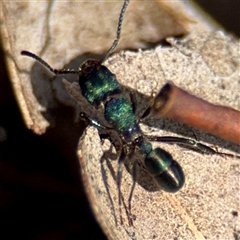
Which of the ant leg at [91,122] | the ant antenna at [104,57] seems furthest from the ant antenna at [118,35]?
the ant leg at [91,122]

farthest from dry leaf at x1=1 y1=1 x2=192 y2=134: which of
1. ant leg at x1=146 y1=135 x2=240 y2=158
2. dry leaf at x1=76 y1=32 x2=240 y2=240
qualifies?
ant leg at x1=146 y1=135 x2=240 y2=158

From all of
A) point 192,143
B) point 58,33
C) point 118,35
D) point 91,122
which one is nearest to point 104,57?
point 118,35

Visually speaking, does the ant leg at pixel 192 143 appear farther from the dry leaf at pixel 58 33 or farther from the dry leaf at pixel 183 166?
the dry leaf at pixel 58 33

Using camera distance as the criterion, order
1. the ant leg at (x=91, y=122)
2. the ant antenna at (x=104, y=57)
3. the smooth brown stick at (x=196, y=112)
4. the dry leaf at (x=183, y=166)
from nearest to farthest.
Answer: the smooth brown stick at (x=196, y=112)
the dry leaf at (x=183, y=166)
the ant leg at (x=91, y=122)
the ant antenna at (x=104, y=57)

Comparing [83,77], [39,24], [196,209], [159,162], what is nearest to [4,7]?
[39,24]

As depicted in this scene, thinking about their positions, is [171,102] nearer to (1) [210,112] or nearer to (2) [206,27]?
(1) [210,112]

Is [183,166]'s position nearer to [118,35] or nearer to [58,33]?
[118,35]

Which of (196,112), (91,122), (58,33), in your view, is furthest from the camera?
(58,33)

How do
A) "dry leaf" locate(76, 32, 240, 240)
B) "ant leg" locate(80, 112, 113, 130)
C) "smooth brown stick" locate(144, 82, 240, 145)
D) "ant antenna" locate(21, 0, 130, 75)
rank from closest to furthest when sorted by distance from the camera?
"smooth brown stick" locate(144, 82, 240, 145) < "dry leaf" locate(76, 32, 240, 240) < "ant leg" locate(80, 112, 113, 130) < "ant antenna" locate(21, 0, 130, 75)

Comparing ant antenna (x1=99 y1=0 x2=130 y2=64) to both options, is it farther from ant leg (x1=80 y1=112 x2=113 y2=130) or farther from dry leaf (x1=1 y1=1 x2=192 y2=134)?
ant leg (x1=80 y1=112 x2=113 y2=130)
